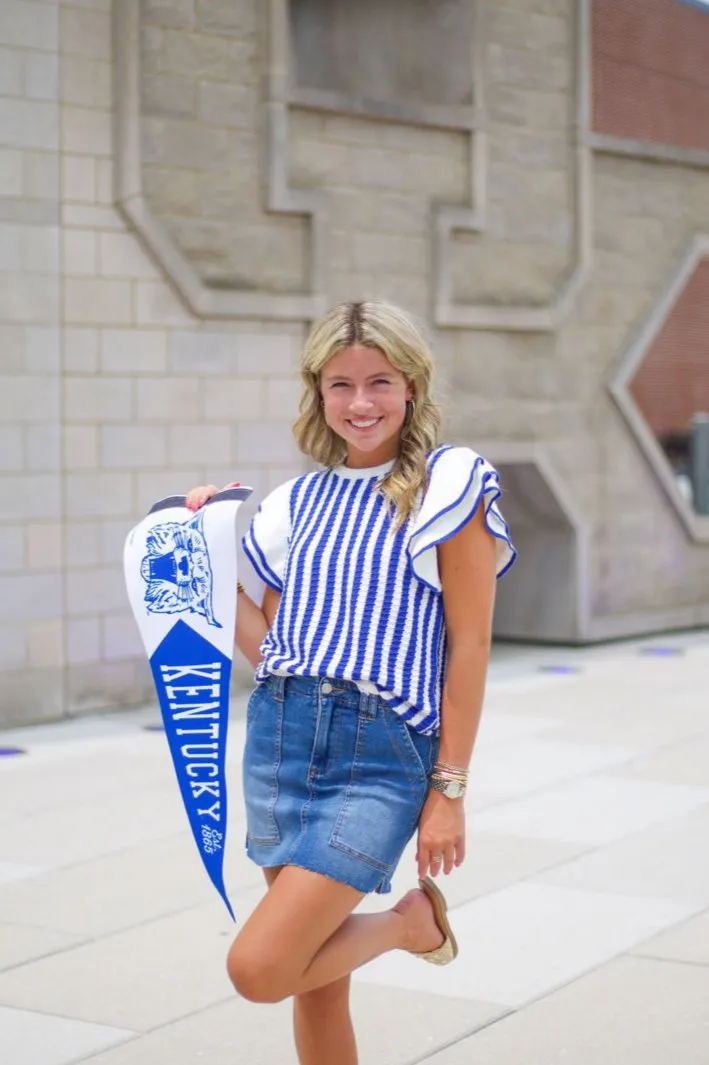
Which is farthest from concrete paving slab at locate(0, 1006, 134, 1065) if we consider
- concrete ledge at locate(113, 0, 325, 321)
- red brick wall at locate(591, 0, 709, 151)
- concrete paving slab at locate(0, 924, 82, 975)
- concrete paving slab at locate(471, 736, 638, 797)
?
red brick wall at locate(591, 0, 709, 151)

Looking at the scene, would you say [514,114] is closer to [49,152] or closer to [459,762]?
[49,152]

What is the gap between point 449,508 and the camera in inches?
134

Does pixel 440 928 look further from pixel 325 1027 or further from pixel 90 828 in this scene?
pixel 90 828

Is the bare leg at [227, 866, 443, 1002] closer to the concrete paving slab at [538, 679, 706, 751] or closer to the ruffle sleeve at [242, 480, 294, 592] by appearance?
the ruffle sleeve at [242, 480, 294, 592]

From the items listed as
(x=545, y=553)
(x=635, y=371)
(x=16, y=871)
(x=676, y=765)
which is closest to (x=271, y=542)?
(x=16, y=871)

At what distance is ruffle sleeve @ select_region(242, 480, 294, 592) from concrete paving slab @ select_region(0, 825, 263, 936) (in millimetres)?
2124

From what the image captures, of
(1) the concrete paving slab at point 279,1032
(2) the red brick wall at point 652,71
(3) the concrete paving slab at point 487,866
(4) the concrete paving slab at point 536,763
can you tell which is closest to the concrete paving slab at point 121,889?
(3) the concrete paving slab at point 487,866

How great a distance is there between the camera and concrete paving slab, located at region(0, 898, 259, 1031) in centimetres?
460

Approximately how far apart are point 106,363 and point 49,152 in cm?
125

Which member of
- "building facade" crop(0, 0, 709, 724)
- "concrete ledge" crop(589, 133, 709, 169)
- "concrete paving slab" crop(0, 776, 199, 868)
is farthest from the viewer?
"concrete ledge" crop(589, 133, 709, 169)

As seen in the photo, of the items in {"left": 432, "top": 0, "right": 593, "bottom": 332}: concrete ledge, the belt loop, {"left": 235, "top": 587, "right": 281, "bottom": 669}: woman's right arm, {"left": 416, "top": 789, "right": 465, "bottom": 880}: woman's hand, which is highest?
{"left": 432, "top": 0, "right": 593, "bottom": 332}: concrete ledge

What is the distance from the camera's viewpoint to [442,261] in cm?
1156

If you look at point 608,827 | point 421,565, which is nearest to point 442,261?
→ point 608,827

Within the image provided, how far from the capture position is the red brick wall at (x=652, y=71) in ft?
42.3
